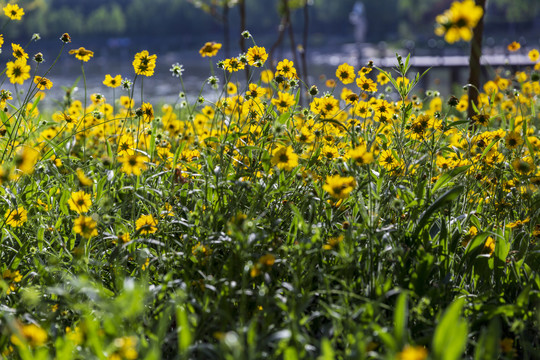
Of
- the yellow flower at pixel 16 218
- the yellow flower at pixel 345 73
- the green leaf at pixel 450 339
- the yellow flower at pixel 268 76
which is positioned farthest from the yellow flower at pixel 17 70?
the green leaf at pixel 450 339

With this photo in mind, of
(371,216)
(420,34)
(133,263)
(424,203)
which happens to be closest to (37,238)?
(133,263)

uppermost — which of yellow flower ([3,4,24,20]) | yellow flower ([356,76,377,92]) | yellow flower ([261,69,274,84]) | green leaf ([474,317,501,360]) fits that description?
yellow flower ([3,4,24,20])

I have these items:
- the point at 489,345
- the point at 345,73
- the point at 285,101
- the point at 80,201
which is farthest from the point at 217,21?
the point at 489,345

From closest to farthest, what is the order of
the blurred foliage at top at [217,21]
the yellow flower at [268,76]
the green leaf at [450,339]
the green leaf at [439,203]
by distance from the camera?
the green leaf at [450,339]
the green leaf at [439,203]
the yellow flower at [268,76]
the blurred foliage at top at [217,21]

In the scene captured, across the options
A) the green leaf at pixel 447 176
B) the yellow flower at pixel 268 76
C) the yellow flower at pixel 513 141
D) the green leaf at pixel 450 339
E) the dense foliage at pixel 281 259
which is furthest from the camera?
the yellow flower at pixel 268 76

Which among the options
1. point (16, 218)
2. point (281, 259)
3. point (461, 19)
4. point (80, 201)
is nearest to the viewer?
point (461, 19)

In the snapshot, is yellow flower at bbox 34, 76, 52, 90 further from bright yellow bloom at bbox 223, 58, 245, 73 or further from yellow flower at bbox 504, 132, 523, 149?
yellow flower at bbox 504, 132, 523, 149

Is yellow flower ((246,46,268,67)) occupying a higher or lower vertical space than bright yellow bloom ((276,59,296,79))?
higher

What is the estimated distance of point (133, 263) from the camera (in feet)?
5.67

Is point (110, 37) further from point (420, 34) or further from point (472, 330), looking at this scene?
point (472, 330)

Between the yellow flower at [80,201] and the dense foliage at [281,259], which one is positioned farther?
the yellow flower at [80,201]

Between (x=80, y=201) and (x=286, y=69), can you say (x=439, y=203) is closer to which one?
(x=286, y=69)

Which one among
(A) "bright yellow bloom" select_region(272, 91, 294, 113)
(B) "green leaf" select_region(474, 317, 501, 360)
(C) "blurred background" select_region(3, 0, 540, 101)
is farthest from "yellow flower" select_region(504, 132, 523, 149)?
(C) "blurred background" select_region(3, 0, 540, 101)

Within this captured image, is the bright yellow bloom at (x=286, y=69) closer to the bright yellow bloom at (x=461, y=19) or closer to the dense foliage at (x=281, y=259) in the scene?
the dense foliage at (x=281, y=259)
